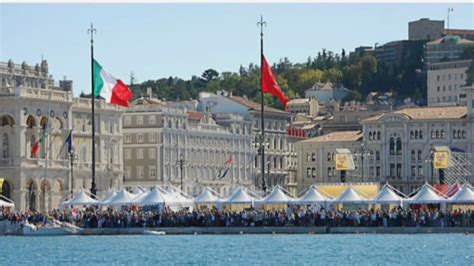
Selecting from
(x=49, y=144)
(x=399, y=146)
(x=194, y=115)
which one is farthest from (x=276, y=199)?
(x=399, y=146)

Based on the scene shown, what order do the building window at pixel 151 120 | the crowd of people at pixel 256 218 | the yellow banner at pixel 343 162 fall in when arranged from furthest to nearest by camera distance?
the building window at pixel 151 120 → the yellow banner at pixel 343 162 → the crowd of people at pixel 256 218

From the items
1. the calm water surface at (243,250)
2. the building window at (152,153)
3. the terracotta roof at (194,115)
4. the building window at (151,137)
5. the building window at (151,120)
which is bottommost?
the calm water surface at (243,250)

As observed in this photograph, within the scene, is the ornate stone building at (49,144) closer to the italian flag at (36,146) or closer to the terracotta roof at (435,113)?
the italian flag at (36,146)

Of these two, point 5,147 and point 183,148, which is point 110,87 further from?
point 183,148

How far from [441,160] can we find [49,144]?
24.3m

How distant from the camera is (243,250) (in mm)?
74188

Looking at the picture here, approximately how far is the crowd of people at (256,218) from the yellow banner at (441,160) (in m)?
32.6

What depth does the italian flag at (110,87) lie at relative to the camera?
9469cm

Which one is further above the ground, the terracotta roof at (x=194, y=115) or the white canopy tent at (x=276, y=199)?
the terracotta roof at (x=194, y=115)

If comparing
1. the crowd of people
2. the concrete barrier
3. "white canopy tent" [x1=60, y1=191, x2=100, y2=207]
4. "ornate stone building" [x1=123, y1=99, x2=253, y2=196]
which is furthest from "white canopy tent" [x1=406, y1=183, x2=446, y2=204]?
"ornate stone building" [x1=123, y1=99, x2=253, y2=196]

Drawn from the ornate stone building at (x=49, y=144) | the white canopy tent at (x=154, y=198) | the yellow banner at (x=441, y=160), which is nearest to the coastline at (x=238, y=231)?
the white canopy tent at (x=154, y=198)

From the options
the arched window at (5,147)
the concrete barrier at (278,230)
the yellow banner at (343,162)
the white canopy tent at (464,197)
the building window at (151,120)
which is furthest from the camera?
the building window at (151,120)

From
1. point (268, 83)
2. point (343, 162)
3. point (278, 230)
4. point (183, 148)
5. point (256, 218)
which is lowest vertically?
point (278, 230)

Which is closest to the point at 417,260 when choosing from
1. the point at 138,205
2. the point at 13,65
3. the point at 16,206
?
the point at 138,205
